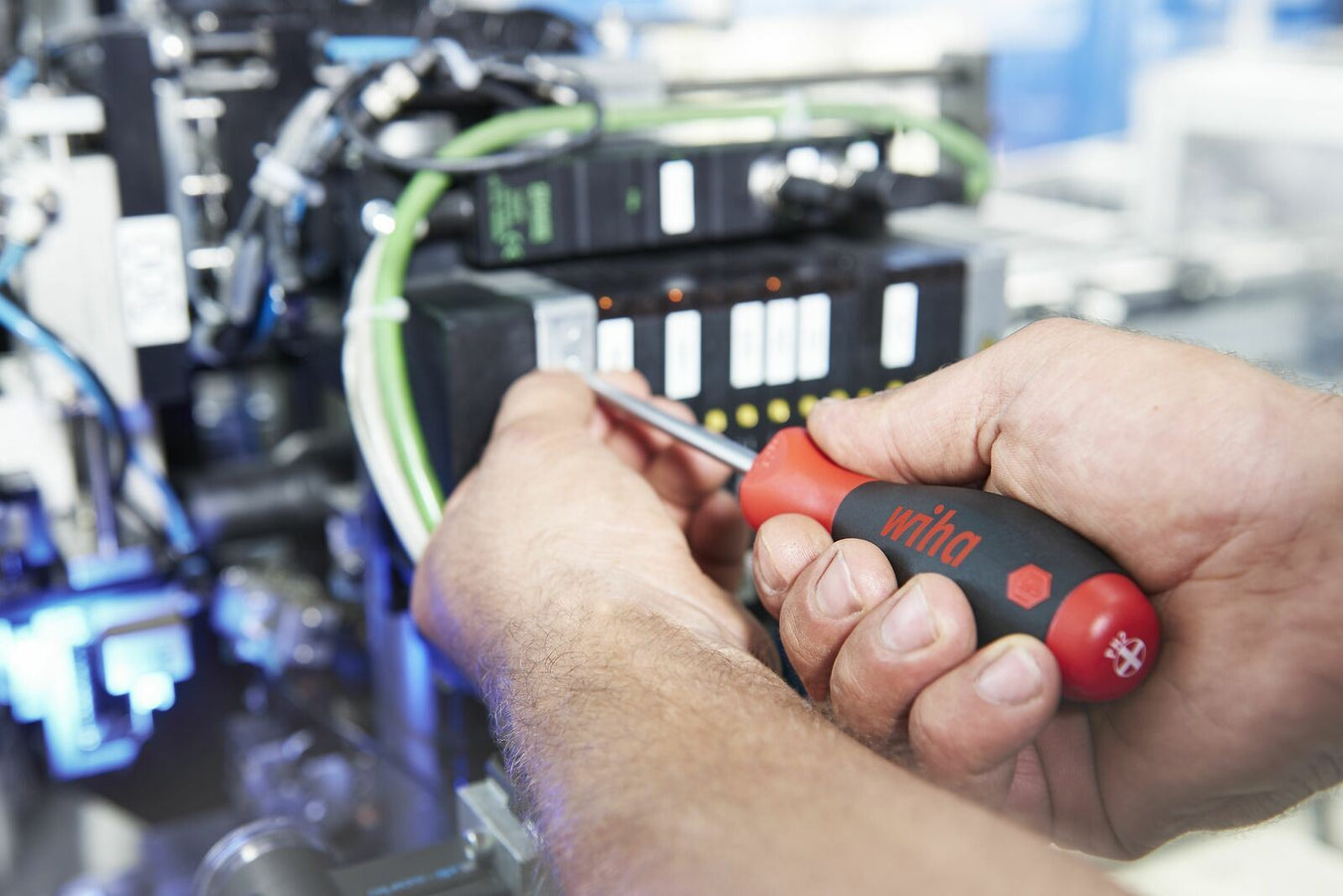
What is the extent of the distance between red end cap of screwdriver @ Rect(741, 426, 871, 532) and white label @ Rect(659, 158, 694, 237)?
269 millimetres

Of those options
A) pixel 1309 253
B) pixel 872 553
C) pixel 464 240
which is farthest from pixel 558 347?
pixel 1309 253

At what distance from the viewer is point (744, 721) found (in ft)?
1.37

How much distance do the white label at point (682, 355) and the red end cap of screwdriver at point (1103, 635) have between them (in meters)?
0.36

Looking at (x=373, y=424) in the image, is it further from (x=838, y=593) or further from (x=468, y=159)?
(x=838, y=593)

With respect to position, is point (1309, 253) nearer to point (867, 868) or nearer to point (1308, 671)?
point (1308, 671)

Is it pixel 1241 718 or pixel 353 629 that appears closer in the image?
pixel 1241 718

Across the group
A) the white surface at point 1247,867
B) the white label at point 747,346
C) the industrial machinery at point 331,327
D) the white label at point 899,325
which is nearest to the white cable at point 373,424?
the industrial machinery at point 331,327

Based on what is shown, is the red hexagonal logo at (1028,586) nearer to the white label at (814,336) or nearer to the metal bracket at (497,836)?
the metal bracket at (497,836)

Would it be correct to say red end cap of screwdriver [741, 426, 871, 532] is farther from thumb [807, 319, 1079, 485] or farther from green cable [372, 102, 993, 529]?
green cable [372, 102, 993, 529]

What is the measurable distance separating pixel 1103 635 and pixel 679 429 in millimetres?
276

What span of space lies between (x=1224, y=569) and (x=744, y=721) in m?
0.23

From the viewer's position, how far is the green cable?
2.25 ft

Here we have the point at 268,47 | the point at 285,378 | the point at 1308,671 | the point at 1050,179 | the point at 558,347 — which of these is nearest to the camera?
the point at 1308,671

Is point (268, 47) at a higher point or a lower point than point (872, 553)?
higher
